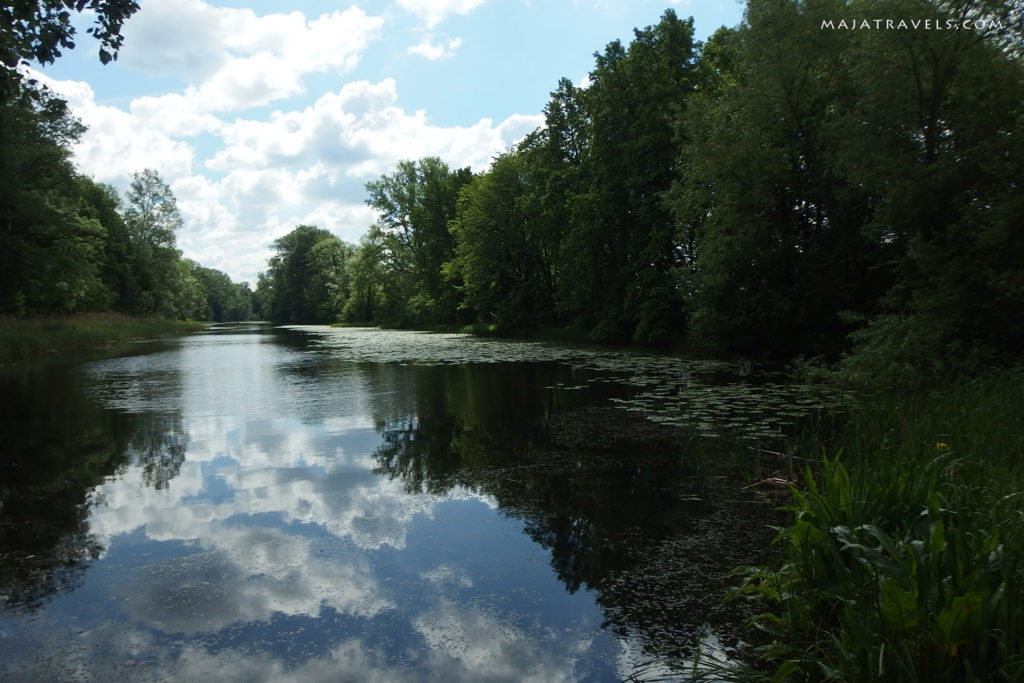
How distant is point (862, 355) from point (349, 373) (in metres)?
12.7

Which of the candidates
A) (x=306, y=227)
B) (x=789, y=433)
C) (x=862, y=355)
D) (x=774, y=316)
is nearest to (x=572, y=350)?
(x=774, y=316)

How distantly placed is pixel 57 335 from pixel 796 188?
28692 millimetres

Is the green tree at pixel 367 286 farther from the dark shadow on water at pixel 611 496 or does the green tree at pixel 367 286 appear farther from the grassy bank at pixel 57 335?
the dark shadow on water at pixel 611 496

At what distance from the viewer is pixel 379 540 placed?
5168 millimetres

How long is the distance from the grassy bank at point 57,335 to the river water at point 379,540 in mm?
15359

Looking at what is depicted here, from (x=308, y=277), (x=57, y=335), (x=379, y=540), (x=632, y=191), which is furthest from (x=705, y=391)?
(x=308, y=277)

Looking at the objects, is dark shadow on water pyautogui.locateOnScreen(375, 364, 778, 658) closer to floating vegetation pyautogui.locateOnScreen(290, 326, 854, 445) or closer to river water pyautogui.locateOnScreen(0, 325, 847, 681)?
river water pyautogui.locateOnScreen(0, 325, 847, 681)

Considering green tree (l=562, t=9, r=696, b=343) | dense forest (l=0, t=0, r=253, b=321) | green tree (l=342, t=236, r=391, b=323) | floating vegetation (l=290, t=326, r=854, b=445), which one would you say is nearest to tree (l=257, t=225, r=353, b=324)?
green tree (l=342, t=236, r=391, b=323)

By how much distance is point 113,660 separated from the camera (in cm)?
336

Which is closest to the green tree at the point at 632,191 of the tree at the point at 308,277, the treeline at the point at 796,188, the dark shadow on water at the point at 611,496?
the treeline at the point at 796,188

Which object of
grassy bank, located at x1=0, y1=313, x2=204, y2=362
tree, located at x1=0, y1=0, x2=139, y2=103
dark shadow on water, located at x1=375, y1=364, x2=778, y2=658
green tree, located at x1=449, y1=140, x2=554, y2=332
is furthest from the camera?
green tree, located at x1=449, y1=140, x2=554, y2=332

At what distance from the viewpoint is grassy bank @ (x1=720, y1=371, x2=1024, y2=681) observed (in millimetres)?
2430

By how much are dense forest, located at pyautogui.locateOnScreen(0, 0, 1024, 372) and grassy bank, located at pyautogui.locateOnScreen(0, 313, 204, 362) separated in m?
1.76

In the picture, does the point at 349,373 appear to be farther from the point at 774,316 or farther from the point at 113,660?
the point at 113,660
